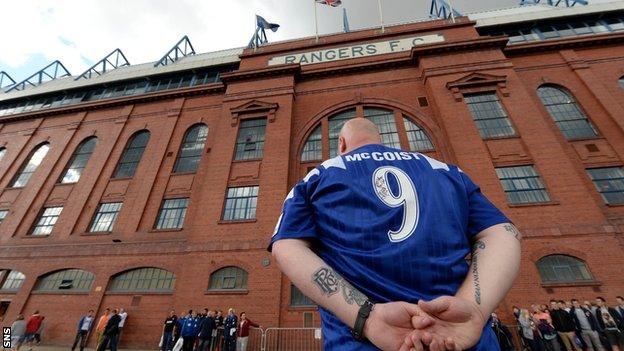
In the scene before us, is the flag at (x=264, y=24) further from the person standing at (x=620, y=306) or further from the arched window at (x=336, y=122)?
the person standing at (x=620, y=306)

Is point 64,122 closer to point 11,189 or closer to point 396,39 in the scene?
point 11,189

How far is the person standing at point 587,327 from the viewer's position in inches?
359

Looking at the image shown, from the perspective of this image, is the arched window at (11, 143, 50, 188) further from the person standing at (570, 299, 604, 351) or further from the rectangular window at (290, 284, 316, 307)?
the person standing at (570, 299, 604, 351)

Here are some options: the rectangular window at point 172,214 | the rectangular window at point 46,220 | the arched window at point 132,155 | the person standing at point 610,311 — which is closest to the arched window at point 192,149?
the rectangular window at point 172,214

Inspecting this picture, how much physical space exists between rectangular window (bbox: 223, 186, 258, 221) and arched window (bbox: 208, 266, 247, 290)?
8.66ft

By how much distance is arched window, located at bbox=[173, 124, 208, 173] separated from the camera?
18.2 meters

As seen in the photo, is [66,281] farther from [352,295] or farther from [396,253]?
[396,253]

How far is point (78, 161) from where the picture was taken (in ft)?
66.4

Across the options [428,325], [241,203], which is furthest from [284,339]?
[428,325]

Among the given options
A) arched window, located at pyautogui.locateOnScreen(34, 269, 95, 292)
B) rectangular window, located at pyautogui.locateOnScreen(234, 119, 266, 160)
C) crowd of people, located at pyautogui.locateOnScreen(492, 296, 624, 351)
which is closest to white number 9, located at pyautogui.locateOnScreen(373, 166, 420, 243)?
crowd of people, located at pyautogui.locateOnScreen(492, 296, 624, 351)

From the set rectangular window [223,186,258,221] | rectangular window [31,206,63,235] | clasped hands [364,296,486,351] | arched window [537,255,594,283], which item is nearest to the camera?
clasped hands [364,296,486,351]

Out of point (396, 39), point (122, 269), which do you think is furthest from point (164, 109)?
point (396, 39)

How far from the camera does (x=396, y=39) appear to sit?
19.8 m

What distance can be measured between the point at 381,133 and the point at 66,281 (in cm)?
1961
